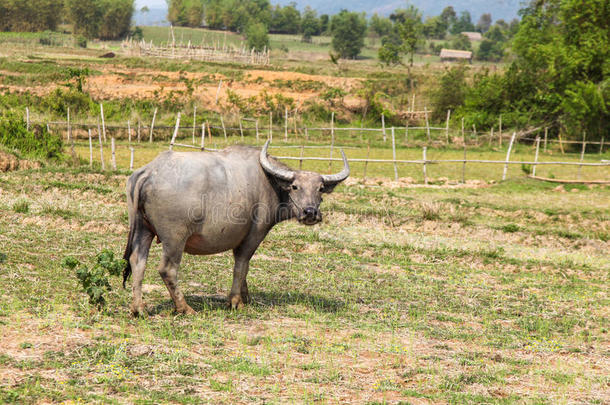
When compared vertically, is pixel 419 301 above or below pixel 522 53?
below

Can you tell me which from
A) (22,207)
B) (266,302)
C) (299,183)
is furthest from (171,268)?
(22,207)

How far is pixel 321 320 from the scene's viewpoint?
738 cm

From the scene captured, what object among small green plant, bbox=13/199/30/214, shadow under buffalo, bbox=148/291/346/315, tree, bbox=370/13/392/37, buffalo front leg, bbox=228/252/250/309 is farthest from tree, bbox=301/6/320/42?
buffalo front leg, bbox=228/252/250/309

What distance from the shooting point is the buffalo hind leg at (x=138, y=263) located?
22.3 feet

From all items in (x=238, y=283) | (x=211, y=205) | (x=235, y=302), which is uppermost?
(x=211, y=205)

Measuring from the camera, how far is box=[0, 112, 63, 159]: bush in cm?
1908

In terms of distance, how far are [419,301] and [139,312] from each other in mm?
3753

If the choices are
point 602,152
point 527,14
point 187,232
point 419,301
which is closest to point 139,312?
point 187,232

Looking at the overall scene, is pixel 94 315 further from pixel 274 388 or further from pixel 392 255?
pixel 392 255

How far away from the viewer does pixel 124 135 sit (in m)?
29.8

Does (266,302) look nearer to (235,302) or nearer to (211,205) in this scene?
(235,302)

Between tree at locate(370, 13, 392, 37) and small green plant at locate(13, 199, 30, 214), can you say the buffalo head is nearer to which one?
small green plant at locate(13, 199, 30, 214)

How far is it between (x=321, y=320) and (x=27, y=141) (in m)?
14.9

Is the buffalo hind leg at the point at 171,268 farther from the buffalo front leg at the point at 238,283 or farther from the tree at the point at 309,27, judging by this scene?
the tree at the point at 309,27
